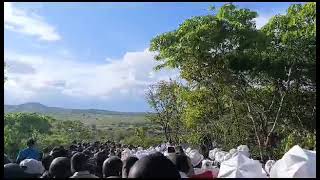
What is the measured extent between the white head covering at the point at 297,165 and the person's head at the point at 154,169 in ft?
6.15

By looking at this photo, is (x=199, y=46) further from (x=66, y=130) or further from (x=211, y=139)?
(x=66, y=130)

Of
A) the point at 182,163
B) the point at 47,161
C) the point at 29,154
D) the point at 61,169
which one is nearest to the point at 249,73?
the point at 29,154

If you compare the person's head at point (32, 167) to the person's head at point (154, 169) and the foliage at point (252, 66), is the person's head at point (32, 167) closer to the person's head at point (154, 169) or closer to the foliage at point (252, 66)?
the person's head at point (154, 169)

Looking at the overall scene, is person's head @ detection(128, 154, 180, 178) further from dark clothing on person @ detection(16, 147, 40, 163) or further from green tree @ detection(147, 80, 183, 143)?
green tree @ detection(147, 80, 183, 143)

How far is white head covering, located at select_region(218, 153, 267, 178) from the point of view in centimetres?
836

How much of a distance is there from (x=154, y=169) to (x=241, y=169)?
1.92m

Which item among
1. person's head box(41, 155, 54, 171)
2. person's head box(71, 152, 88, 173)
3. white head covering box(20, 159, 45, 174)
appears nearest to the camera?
person's head box(71, 152, 88, 173)

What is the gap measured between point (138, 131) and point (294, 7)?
3362 centimetres

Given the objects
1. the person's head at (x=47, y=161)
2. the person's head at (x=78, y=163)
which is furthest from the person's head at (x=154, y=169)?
the person's head at (x=47, y=161)

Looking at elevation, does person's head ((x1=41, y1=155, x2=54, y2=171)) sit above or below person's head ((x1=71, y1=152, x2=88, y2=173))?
below

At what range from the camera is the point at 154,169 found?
7027mm

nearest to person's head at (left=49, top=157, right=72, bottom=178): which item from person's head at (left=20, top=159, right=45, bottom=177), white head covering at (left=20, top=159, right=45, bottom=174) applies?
person's head at (left=20, top=159, right=45, bottom=177)

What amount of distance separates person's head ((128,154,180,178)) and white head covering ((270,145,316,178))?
187 cm

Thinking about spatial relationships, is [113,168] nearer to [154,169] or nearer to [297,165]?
[154,169]
